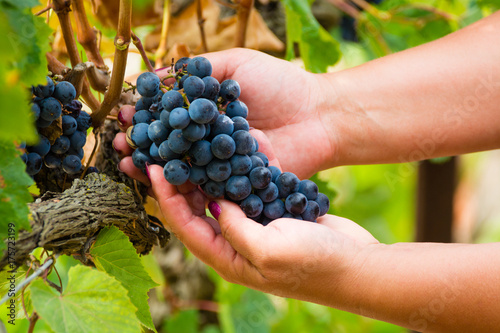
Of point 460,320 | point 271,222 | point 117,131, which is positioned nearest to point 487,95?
point 460,320

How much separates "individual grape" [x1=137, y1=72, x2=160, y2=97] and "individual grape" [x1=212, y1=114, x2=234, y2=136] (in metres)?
0.10

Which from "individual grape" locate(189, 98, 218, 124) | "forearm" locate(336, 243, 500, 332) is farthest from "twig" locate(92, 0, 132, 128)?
"forearm" locate(336, 243, 500, 332)

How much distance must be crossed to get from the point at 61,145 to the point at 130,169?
0.38 ft

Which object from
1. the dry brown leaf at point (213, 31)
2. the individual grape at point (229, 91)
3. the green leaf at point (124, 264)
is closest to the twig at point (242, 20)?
the dry brown leaf at point (213, 31)

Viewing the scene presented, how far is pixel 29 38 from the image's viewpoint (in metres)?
0.48

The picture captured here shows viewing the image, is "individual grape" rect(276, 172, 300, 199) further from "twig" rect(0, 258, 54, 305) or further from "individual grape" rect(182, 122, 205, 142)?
"twig" rect(0, 258, 54, 305)

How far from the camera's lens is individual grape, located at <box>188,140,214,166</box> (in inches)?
24.8

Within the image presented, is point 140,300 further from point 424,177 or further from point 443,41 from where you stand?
point 424,177

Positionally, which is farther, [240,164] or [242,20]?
[242,20]

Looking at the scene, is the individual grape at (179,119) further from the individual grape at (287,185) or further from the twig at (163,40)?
the twig at (163,40)

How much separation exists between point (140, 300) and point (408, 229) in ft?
8.84

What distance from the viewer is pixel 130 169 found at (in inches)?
28.0

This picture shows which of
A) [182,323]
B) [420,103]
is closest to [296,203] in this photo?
[420,103]

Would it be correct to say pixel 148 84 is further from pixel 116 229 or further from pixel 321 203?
pixel 321 203
